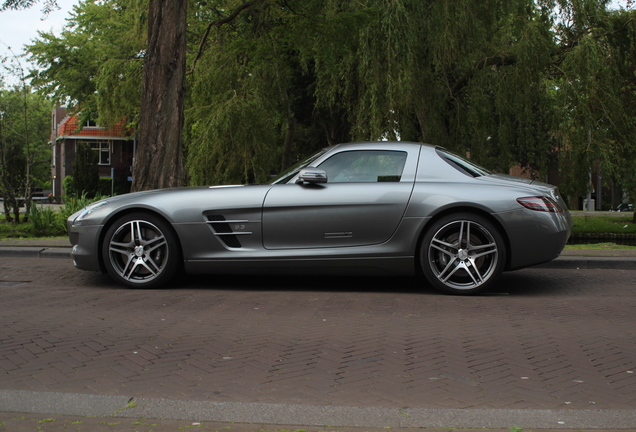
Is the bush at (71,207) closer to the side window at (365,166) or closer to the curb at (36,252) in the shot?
the curb at (36,252)

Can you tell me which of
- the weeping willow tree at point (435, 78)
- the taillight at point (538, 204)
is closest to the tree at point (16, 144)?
the weeping willow tree at point (435, 78)

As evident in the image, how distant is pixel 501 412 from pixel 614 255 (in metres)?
6.46

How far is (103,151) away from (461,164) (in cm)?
5904

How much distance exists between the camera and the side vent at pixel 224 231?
21.6ft

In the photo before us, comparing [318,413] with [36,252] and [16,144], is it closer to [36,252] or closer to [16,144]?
[36,252]

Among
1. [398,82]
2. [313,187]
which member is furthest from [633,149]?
[313,187]

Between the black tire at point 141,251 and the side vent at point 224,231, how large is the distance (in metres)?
0.43

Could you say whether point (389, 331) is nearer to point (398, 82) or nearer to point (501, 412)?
point (501, 412)

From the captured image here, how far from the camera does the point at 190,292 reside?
6.66 m

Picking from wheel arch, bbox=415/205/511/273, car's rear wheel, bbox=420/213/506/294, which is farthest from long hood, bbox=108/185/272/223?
car's rear wheel, bbox=420/213/506/294

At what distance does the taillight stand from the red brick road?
829 millimetres

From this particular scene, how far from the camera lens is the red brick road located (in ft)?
11.6

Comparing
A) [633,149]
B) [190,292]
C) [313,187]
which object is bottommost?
[190,292]

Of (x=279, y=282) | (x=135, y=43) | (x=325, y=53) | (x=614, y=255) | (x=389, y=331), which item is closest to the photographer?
(x=389, y=331)
